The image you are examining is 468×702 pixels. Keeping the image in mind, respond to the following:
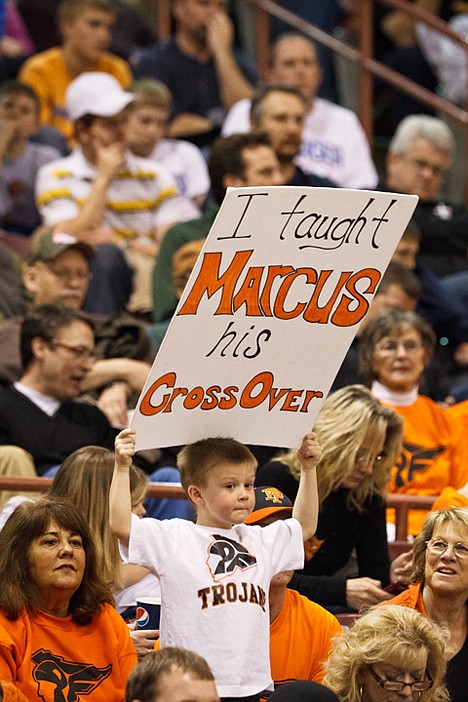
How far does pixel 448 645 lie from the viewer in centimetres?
534

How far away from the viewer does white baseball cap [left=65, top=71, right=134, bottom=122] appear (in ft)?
31.8

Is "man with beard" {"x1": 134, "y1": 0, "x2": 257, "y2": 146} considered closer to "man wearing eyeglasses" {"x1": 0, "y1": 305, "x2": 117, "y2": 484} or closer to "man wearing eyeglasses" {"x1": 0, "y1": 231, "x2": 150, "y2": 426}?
"man wearing eyeglasses" {"x1": 0, "y1": 231, "x2": 150, "y2": 426}

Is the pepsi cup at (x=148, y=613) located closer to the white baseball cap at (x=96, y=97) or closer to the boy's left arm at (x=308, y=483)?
the boy's left arm at (x=308, y=483)

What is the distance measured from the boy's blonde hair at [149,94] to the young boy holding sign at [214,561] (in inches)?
216

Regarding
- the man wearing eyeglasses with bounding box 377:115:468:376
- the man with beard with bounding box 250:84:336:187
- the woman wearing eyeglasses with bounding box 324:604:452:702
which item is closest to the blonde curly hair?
the woman wearing eyeglasses with bounding box 324:604:452:702

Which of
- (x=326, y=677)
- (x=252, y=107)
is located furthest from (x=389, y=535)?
(x=252, y=107)

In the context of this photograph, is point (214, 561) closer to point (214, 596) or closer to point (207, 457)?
point (214, 596)

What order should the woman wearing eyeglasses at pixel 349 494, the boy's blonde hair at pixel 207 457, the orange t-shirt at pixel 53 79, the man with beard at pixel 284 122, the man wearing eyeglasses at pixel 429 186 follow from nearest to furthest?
the boy's blonde hair at pixel 207 457, the woman wearing eyeglasses at pixel 349 494, the man with beard at pixel 284 122, the man wearing eyeglasses at pixel 429 186, the orange t-shirt at pixel 53 79

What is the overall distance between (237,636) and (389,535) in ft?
7.28

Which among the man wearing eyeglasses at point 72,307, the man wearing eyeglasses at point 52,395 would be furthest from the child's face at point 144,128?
the man wearing eyeglasses at point 52,395

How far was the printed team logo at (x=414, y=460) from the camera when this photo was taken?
723cm

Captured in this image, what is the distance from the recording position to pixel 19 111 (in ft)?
33.4

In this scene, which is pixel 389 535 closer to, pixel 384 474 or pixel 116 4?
pixel 384 474

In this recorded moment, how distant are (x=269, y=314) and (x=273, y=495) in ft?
2.68
